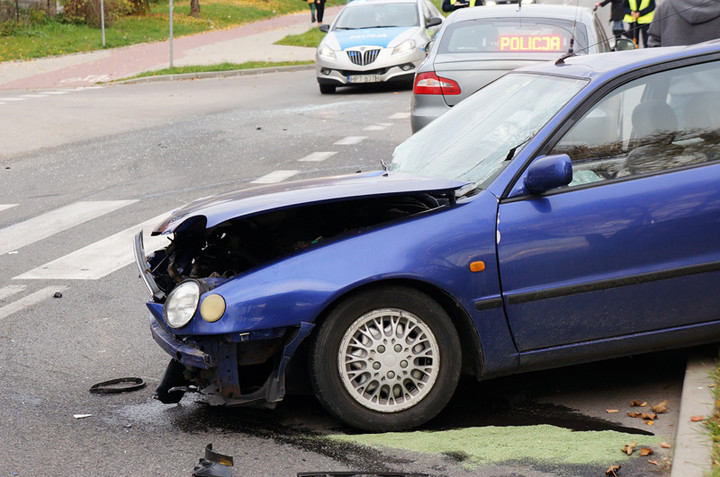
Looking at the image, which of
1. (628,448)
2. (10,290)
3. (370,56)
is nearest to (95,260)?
(10,290)

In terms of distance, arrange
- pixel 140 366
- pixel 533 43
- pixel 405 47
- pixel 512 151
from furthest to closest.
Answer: pixel 405 47
pixel 533 43
pixel 140 366
pixel 512 151

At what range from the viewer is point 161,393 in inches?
188

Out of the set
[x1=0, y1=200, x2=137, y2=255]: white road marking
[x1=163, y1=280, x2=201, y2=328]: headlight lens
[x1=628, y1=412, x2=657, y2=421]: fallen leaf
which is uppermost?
[x1=163, y1=280, x2=201, y2=328]: headlight lens

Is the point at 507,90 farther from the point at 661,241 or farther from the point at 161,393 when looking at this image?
the point at 161,393

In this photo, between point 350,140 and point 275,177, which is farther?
point 350,140

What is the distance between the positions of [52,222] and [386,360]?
18.9 feet

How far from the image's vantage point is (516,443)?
14.2 feet

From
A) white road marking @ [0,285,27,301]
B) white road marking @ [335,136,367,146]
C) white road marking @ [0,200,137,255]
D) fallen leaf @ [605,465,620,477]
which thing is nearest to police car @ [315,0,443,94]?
white road marking @ [335,136,367,146]

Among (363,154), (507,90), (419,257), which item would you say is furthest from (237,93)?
(419,257)

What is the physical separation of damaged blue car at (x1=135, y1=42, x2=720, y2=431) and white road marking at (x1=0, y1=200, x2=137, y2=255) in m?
4.20

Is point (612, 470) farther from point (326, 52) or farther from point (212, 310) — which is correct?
point (326, 52)

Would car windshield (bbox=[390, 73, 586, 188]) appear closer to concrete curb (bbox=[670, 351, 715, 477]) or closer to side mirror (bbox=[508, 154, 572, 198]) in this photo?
side mirror (bbox=[508, 154, 572, 198])

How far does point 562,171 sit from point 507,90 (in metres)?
1.31

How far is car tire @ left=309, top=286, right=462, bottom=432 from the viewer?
4398 mm
